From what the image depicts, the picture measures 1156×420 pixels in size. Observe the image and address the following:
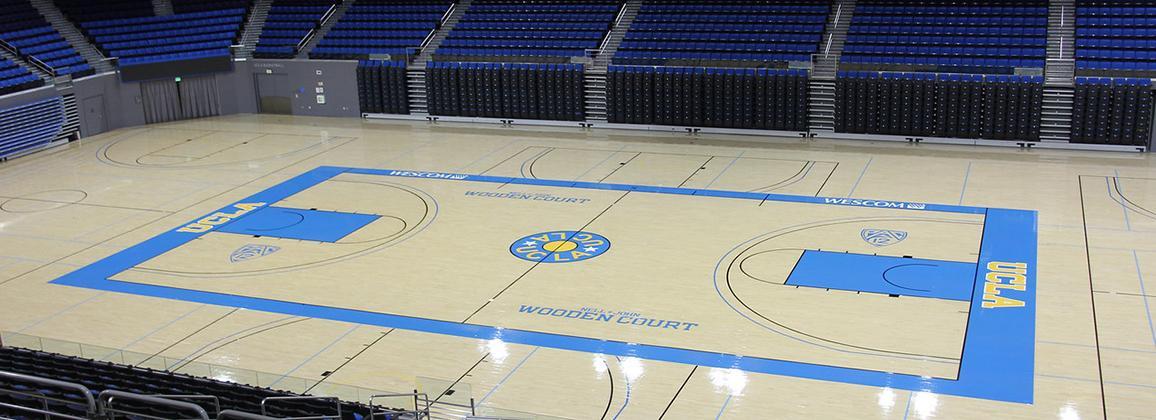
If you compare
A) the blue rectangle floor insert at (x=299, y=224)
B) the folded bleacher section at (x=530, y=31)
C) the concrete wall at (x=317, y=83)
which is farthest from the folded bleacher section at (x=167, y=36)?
the blue rectangle floor insert at (x=299, y=224)

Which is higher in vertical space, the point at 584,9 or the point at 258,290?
the point at 584,9

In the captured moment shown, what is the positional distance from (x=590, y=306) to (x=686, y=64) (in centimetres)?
1583

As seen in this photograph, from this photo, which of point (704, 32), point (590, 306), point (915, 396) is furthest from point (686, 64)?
point (915, 396)

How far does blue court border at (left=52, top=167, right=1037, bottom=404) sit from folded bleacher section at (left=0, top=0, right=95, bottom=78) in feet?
43.1

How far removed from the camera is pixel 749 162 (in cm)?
2722

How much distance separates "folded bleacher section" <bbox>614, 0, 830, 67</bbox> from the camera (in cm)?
3150

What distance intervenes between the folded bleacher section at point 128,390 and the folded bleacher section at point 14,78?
19.4 metres

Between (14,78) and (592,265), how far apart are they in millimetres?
20292

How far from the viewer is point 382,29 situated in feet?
120

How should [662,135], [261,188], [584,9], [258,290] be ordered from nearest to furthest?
[258,290]
[261,188]
[662,135]
[584,9]

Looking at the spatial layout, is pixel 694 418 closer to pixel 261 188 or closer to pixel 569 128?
pixel 261 188

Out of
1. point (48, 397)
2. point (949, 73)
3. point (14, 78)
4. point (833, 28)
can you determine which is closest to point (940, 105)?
point (949, 73)

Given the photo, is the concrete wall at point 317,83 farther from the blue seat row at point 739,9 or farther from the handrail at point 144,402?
the handrail at point 144,402

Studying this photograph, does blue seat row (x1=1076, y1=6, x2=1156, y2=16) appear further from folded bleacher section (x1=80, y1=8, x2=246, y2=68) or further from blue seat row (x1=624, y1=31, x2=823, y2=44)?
folded bleacher section (x1=80, y1=8, x2=246, y2=68)
